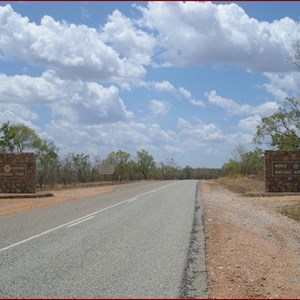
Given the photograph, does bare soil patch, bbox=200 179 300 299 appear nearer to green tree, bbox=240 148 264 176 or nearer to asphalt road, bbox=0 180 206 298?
asphalt road, bbox=0 180 206 298

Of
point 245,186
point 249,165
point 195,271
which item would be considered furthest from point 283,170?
point 249,165

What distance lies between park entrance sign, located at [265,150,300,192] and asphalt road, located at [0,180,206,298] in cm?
→ 1999

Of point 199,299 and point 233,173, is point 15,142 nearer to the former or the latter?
point 199,299

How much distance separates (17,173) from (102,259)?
95.5 ft

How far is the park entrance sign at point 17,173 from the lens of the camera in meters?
37.3

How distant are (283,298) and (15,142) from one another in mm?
49418

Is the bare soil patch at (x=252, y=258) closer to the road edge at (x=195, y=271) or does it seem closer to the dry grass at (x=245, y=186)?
the road edge at (x=195, y=271)

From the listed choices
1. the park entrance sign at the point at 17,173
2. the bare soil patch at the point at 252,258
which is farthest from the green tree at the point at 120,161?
the bare soil patch at the point at 252,258

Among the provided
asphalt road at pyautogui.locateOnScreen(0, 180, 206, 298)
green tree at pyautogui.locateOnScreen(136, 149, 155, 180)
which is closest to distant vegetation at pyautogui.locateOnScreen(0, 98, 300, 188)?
green tree at pyautogui.locateOnScreen(136, 149, 155, 180)

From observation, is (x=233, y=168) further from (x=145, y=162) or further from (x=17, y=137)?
(x=17, y=137)

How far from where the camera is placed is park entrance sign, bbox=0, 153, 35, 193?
37312 mm

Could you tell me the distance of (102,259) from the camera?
9703 millimetres

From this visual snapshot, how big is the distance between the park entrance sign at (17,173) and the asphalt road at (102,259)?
20739mm

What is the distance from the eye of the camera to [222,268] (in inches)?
362
